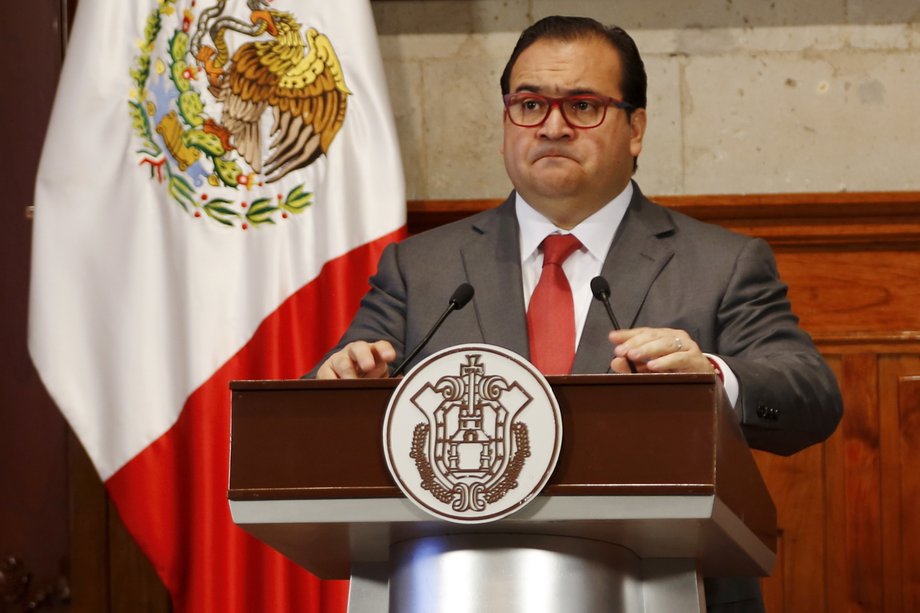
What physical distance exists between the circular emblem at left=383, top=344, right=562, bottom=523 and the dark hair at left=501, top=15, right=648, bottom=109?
1.28 metres

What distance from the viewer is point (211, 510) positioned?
3295 mm

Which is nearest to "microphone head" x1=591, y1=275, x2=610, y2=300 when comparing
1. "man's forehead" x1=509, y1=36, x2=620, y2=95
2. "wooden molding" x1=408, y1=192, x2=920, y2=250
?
"man's forehead" x1=509, y1=36, x2=620, y2=95

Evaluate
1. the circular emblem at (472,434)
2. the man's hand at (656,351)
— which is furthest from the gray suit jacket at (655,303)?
the circular emblem at (472,434)

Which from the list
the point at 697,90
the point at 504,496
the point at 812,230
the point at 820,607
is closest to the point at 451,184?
the point at 697,90

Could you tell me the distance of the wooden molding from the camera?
367 centimetres

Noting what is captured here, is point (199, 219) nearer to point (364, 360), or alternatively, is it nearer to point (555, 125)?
point (555, 125)

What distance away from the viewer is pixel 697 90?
3.86 metres

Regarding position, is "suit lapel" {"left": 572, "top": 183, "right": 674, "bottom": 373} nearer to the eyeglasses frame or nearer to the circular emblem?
the eyeglasses frame

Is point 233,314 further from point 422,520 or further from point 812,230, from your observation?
point 422,520

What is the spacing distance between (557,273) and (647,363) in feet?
2.61

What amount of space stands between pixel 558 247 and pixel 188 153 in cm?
126

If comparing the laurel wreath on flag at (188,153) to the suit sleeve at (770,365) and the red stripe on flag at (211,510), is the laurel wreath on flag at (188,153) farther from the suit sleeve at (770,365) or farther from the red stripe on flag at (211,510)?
the suit sleeve at (770,365)

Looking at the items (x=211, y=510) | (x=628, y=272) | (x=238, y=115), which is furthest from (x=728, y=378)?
(x=238, y=115)

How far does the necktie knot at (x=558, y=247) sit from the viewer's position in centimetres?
255
